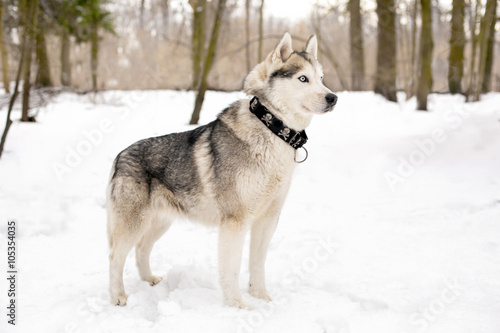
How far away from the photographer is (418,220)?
5043 millimetres

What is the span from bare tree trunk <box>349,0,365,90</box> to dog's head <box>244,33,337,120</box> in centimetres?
1478

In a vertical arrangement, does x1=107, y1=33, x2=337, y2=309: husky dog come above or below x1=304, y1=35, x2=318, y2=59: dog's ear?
below

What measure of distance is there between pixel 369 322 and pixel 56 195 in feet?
15.7

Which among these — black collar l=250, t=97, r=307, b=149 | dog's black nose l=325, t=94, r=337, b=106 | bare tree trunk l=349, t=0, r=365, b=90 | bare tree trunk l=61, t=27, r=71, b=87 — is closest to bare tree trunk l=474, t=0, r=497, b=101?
dog's black nose l=325, t=94, r=337, b=106

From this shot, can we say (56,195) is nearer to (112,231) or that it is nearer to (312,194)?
(112,231)

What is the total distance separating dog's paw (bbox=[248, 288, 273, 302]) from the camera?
11.4 ft

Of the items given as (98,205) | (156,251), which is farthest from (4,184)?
(156,251)

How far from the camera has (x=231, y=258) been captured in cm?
321

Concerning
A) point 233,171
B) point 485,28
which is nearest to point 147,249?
point 233,171

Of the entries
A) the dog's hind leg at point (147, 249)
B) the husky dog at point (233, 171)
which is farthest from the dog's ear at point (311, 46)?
the dog's hind leg at point (147, 249)

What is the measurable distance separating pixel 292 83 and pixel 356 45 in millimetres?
16135

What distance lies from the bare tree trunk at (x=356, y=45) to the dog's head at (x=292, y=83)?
1478 cm

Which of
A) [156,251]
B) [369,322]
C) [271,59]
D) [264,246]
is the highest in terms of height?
[271,59]

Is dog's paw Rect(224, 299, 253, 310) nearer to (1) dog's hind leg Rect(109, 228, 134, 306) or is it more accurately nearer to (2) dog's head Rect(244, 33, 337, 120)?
(1) dog's hind leg Rect(109, 228, 134, 306)
